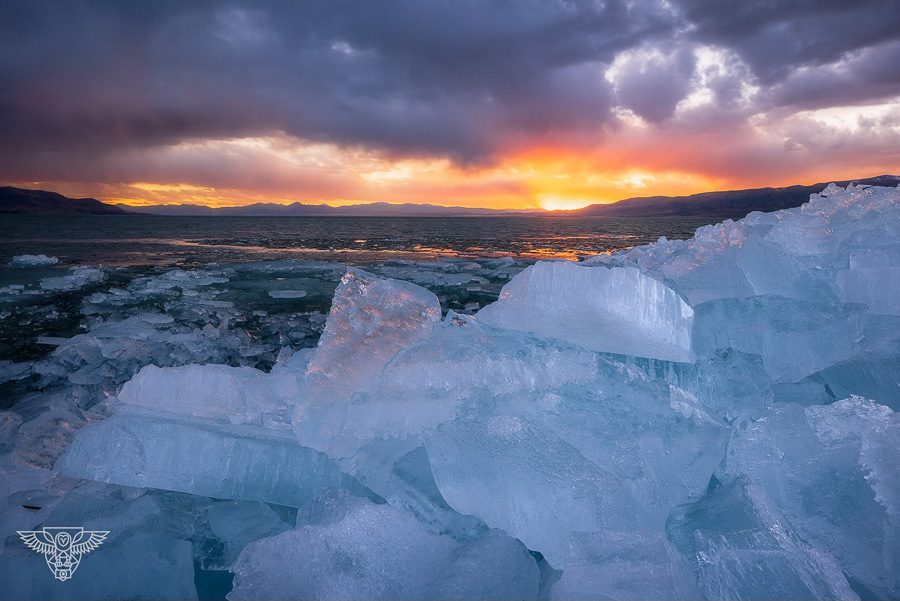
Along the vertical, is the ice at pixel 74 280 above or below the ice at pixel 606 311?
below

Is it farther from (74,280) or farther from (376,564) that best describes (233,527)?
(74,280)

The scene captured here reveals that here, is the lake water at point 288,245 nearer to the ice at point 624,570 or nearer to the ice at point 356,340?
the ice at point 356,340

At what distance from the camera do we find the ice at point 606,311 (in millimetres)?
2203

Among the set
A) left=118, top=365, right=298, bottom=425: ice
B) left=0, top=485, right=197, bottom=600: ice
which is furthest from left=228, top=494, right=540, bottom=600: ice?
left=118, top=365, right=298, bottom=425: ice

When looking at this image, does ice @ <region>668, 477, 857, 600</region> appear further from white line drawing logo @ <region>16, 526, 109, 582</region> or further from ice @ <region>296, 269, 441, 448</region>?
white line drawing logo @ <region>16, 526, 109, 582</region>

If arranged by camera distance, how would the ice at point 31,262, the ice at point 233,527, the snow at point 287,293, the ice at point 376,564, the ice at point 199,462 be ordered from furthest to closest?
the ice at point 31,262 < the snow at point 287,293 < the ice at point 199,462 < the ice at point 233,527 < the ice at point 376,564

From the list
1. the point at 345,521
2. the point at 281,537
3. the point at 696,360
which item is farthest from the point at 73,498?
the point at 696,360

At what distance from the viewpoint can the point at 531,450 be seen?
1.75 metres

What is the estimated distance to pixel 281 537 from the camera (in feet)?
5.13

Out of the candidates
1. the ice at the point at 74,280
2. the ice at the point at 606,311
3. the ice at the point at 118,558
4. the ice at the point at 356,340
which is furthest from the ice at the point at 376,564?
the ice at the point at 74,280

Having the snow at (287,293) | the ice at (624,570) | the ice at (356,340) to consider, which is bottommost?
the snow at (287,293)

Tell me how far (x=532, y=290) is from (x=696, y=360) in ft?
2.90

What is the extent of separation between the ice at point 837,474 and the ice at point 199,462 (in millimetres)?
1517

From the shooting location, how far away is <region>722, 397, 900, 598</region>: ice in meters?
1.45
